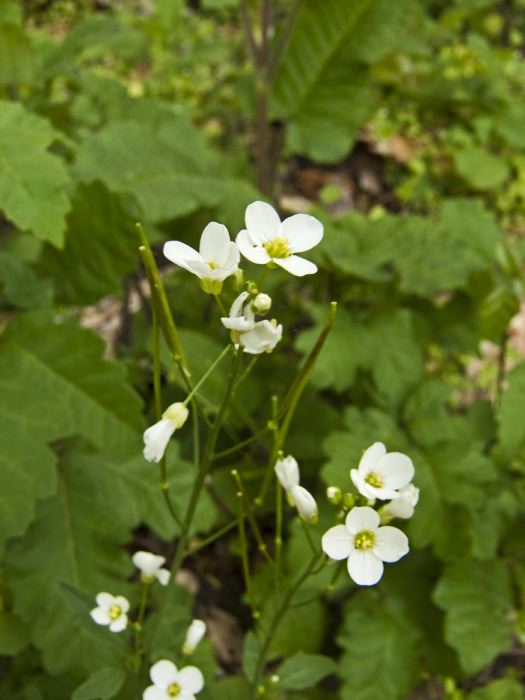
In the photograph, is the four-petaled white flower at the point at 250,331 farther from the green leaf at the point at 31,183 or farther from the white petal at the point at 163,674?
the green leaf at the point at 31,183

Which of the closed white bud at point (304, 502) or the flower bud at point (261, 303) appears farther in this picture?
the closed white bud at point (304, 502)

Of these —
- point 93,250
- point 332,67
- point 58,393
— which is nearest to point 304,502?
point 58,393

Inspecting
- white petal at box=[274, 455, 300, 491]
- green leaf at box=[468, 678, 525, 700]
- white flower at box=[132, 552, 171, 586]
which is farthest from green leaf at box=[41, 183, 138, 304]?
green leaf at box=[468, 678, 525, 700]

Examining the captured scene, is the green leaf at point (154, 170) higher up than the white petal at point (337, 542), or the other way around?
the white petal at point (337, 542)

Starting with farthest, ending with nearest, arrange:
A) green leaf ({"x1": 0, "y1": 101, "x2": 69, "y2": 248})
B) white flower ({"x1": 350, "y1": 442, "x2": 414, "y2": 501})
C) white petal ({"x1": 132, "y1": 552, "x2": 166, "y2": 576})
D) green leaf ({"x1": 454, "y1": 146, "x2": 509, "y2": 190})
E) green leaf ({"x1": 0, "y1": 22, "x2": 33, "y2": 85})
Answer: green leaf ({"x1": 454, "y1": 146, "x2": 509, "y2": 190}), green leaf ({"x1": 0, "y1": 22, "x2": 33, "y2": 85}), green leaf ({"x1": 0, "y1": 101, "x2": 69, "y2": 248}), white petal ({"x1": 132, "y1": 552, "x2": 166, "y2": 576}), white flower ({"x1": 350, "y1": 442, "x2": 414, "y2": 501})

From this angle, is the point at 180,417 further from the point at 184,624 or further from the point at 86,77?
the point at 86,77

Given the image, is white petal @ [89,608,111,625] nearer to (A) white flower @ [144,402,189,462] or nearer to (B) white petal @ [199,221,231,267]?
(A) white flower @ [144,402,189,462]

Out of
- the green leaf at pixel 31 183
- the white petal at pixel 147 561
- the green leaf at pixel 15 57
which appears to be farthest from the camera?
the green leaf at pixel 15 57

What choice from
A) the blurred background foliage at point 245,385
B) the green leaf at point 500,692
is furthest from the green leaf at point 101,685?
the green leaf at point 500,692
